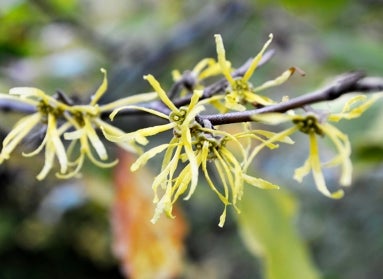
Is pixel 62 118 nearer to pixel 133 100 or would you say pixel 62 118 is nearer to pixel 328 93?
pixel 133 100

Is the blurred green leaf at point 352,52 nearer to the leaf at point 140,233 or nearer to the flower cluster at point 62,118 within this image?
the leaf at point 140,233

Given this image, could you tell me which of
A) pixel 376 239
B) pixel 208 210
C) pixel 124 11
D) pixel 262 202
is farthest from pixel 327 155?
pixel 124 11

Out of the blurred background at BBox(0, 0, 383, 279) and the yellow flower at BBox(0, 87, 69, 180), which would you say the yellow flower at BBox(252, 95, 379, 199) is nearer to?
the yellow flower at BBox(0, 87, 69, 180)

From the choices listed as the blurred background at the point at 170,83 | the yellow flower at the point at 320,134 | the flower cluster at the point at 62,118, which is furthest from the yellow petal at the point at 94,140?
the blurred background at the point at 170,83

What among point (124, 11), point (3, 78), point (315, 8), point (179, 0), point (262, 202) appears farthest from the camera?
point (124, 11)

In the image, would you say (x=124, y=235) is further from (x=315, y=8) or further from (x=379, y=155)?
(x=315, y=8)

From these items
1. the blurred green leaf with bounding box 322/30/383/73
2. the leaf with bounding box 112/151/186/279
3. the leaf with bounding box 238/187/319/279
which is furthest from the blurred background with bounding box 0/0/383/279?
the leaf with bounding box 238/187/319/279

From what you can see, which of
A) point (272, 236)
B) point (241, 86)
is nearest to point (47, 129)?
point (241, 86)
